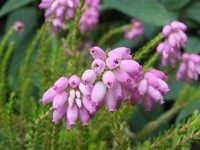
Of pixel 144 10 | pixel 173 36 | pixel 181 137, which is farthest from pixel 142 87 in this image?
pixel 144 10

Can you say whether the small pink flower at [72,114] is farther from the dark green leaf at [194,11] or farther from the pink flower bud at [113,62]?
the dark green leaf at [194,11]

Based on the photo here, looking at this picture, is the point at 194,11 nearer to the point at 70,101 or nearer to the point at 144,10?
the point at 144,10

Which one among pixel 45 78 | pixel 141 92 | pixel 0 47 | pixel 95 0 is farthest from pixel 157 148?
pixel 95 0

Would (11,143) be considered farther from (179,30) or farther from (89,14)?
(89,14)

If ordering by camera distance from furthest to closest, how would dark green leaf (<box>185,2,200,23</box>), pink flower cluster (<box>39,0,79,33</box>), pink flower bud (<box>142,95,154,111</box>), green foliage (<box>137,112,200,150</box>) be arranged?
dark green leaf (<box>185,2,200,23</box>)
pink flower cluster (<box>39,0,79,33</box>)
green foliage (<box>137,112,200,150</box>)
pink flower bud (<box>142,95,154,111</box>)

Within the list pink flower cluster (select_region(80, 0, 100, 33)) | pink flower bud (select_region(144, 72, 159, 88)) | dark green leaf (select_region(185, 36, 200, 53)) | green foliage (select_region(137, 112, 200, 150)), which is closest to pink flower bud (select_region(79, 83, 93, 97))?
pink flower bud (select_region(144, 72, 159, 88))

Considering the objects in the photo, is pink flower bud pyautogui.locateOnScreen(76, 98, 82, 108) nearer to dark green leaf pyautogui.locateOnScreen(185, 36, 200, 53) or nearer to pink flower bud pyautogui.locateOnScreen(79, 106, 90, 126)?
pink flower bud pyautogui.locateOnScreen(79, 106, 90, 126)
